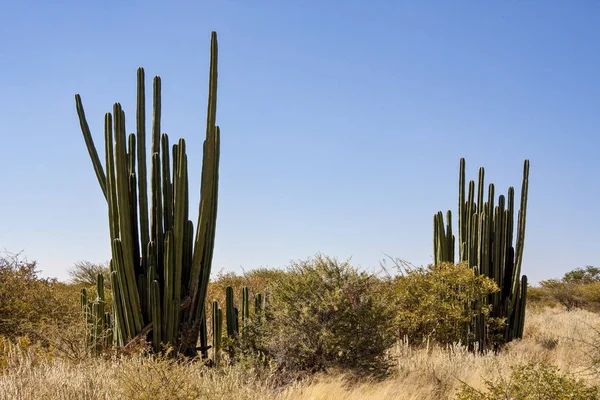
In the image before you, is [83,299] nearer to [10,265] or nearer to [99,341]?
[99,341]

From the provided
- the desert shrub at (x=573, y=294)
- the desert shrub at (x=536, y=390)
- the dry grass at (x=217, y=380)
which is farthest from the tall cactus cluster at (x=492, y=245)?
the desert shrub at (x=573, y=294)

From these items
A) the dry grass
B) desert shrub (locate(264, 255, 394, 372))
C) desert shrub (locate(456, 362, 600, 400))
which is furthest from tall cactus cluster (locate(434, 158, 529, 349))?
desert shrub (locate(456, 362, 600, 400))

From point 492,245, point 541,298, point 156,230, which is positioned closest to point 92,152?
point 156,230

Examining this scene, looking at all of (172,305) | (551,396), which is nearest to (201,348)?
(172,305)

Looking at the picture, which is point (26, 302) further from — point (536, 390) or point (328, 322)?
point (536, 390)

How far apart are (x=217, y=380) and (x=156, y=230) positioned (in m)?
3.28

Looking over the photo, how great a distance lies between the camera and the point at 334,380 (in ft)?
26.0

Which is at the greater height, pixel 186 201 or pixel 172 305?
pixel 186 201

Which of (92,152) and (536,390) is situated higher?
(92,152)

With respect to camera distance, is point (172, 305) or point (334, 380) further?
point (172, 305)

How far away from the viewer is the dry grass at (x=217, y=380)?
20.0 ft

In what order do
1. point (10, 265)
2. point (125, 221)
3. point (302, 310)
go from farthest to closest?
point (10, 265) → point (125, 221) → point (302, 310)

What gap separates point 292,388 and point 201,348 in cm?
284

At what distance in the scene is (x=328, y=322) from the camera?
880cm
